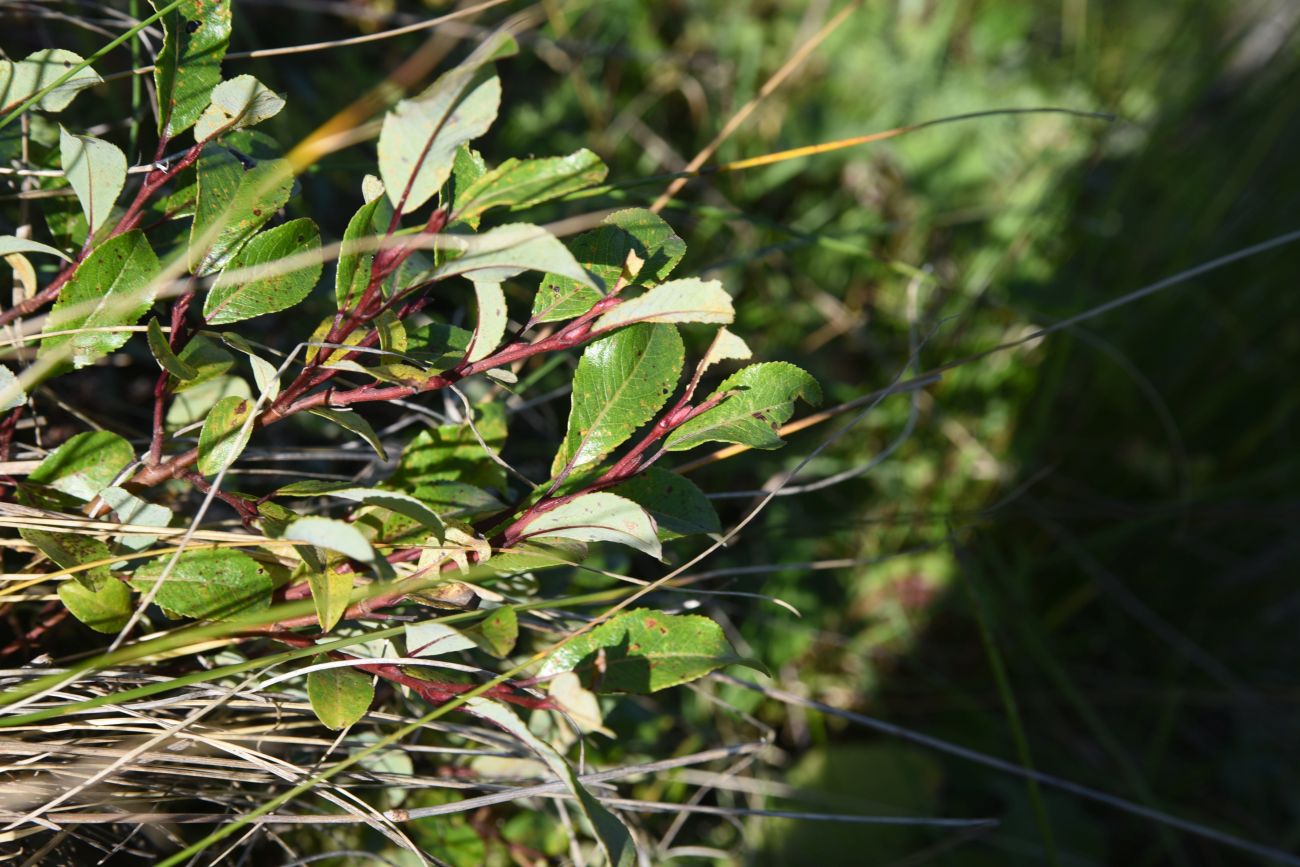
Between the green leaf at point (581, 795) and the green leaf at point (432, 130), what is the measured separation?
0.35 metres

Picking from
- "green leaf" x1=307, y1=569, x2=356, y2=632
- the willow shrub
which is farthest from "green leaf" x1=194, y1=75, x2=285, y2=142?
"green leaf" x1=307, y1=569, x2=356, y2=632

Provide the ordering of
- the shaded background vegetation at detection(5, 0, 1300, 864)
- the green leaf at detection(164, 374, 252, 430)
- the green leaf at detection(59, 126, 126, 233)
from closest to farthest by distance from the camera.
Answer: the green leaf at detection(59, 126, 126, 233), the green leaf at detection(164, 374, 252, 430), the shaded background vegetation at detection(5, 0, 1300, 864)

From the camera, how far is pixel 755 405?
2.28 ft

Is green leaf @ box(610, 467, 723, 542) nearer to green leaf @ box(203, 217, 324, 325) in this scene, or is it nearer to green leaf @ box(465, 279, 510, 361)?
green leaf @ box(465, 279, 510, 361)

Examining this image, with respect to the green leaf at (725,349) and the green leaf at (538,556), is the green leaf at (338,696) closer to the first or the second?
the green leaf at (538,556)

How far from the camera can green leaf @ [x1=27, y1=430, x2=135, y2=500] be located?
2.28 feet

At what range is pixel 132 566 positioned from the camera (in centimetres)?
71

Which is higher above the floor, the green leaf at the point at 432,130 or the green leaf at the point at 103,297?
the green leaf at the point at 432,130

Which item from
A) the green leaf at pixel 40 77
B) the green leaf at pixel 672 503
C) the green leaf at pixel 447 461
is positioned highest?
the green leaf at pixel 40 77

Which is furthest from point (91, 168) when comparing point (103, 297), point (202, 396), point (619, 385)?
point (619, 385)

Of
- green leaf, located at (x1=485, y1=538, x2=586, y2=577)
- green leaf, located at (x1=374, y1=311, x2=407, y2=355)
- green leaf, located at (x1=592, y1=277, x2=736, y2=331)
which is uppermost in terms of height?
green leaf, located at (x1=592, y1=277, x2=736, y2=331)

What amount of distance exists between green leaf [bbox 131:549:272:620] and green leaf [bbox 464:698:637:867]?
18 centimetres

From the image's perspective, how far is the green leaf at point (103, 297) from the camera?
671 mm

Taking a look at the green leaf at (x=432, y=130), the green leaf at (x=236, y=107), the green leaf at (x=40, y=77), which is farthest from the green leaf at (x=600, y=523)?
the green leaf at (x=40, y=77)
